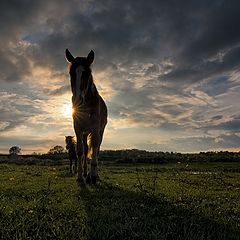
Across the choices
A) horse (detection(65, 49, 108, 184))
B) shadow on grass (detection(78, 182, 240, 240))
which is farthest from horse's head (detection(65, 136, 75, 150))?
shadow on grass (detection(78, 182, 240, 240))

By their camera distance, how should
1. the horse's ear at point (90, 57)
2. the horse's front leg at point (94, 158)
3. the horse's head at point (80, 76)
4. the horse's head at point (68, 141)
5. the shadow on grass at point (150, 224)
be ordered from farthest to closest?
the horse's head at point (68, 141) < the horse's front leg at point (94, 158) < the horse's ear at point (90, 57) < the horse's head at point (80, 76) < the shadow on grass at point (150, 224)

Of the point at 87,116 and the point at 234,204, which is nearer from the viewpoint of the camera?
the point at 234,204

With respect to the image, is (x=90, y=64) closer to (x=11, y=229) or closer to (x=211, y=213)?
(x=211, y=213)

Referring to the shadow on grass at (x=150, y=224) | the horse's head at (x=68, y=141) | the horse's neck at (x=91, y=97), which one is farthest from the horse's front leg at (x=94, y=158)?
the horse's head at (x=68, y=141)

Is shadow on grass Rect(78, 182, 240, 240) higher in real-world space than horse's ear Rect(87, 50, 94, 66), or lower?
lower

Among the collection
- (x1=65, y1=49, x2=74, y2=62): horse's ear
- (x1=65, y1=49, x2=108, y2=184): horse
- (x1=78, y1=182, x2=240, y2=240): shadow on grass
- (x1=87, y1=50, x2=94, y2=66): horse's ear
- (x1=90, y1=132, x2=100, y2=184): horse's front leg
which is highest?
(x1=65, y1=49, x2=74, y2=62): horse's ear

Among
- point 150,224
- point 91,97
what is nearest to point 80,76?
point 91,97

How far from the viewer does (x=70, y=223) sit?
19.0 ft

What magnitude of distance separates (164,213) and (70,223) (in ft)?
7.23

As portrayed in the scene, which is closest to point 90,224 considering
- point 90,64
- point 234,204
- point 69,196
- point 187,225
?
point 187,225

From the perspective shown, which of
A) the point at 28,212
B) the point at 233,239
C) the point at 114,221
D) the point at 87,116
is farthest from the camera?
the point at 87,116

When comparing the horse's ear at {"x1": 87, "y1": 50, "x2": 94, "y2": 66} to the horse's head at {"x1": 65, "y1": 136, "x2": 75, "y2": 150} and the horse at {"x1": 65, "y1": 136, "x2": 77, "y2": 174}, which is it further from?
the horse's head at {"x1": 65, "y1": 136, "x2": 75, "y2": 150}

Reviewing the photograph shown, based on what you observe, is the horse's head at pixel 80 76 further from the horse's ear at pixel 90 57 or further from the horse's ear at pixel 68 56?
the horse's ear at pixel 68 56

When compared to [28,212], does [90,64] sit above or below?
above
